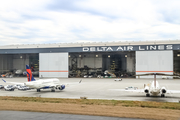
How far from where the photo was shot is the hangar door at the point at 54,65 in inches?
3506

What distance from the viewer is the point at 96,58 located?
108 meters

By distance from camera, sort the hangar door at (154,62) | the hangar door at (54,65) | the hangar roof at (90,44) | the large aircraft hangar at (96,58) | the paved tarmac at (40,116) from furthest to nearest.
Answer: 1. the hangar door at (54,65)
2. the hangar roof at (90,44)
3. the large aircraft hangar at (96,58)
4. the hangar door at (154,62)
5. the paved tarmac at (40,116)

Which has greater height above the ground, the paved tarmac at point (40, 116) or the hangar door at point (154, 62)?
the hangar door at point (154, 62)

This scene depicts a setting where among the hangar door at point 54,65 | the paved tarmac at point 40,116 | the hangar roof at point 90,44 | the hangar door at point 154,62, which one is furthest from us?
the hangar door at point 54,65

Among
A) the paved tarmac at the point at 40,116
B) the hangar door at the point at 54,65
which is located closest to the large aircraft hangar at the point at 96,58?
the hangar door at the point at 54,65

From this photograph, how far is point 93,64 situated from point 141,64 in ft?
110

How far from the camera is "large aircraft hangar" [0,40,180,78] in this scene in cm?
8073

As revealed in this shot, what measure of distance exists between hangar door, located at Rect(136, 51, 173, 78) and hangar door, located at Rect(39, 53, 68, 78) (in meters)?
33.8

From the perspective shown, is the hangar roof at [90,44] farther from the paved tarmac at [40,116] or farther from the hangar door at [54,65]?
the paved tarmac at [40,116]

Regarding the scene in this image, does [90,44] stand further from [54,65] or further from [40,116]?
[40,116]

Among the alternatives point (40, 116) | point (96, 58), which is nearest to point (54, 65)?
point (96, 58)

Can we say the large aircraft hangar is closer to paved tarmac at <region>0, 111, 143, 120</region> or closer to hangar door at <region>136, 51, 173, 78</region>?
hangar door at <region>136, 51, 173, 78</region>

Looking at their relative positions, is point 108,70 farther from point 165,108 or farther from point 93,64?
point 165,108

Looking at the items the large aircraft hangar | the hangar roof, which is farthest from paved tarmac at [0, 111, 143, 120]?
the hangar roof
